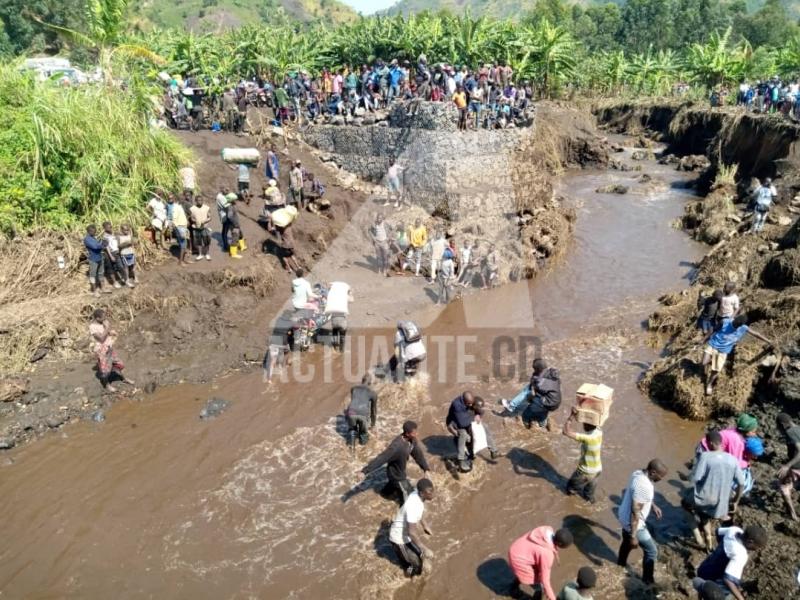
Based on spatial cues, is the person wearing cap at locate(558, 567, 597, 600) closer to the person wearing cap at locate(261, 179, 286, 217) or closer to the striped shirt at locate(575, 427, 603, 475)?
the striped shirt at locate(575, 427, 603, 475)

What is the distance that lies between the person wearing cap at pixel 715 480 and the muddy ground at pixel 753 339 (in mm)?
680

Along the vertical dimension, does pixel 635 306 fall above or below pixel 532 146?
below

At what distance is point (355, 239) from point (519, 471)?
1000 cm

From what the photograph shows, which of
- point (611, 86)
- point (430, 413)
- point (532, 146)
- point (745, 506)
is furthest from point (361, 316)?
point (611, 86)

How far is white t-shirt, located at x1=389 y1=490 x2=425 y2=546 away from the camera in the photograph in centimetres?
625

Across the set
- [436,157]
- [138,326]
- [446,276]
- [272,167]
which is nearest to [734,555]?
[446,276]

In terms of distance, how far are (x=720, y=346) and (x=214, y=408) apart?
870 centimetres

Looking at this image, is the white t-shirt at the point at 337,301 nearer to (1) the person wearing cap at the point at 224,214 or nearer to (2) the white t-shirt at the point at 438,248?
(2) the white t-shirt at the point at 438,248

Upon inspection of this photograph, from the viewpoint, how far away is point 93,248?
1145 centimetres

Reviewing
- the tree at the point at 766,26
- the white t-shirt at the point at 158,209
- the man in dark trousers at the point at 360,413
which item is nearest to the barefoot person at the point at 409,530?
the man in dark trousers at the point at 360,413

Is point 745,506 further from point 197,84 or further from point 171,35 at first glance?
point 171,35

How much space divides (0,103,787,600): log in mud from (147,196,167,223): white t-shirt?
1.73 m

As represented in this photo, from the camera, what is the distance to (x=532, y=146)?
75.2 ft

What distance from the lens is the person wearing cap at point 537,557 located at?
5773 mm
